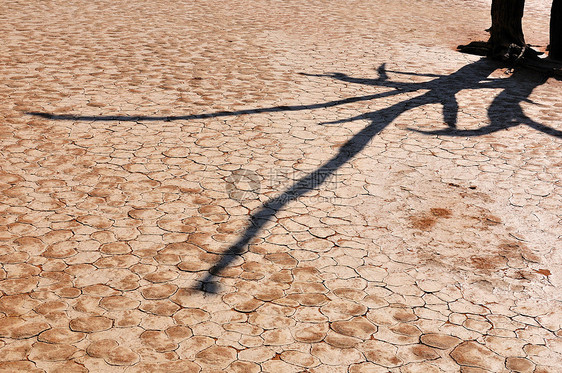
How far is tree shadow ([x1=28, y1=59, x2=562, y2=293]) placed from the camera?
12.8 feet

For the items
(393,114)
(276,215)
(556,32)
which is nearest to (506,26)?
(556,32)

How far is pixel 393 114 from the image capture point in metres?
5.96

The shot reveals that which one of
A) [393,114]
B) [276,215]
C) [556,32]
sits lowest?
[276,215]

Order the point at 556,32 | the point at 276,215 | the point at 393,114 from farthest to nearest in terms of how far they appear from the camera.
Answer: the point at 556,32, the point at 393,114, the point at 276,215

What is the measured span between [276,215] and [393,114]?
2.37 m

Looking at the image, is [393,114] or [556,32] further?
[556,32]

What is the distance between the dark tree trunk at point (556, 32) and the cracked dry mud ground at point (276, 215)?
1.01 meters

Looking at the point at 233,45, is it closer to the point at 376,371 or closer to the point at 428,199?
the point at 428,199

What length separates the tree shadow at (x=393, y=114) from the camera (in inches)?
154

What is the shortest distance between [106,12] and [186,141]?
6087 millimetres

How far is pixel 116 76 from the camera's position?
6.79m

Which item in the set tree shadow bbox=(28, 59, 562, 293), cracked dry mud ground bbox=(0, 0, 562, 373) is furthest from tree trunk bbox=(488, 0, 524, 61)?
cracked dry mud ground bbox=(0, 0, 562, 373)

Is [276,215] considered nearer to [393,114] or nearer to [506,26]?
[393,114]

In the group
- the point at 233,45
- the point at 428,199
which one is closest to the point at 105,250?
the point at 428,199
